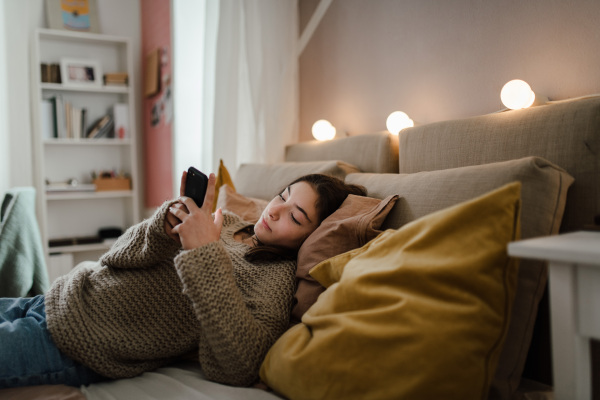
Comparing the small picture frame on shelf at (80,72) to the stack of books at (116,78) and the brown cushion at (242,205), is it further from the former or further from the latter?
the brown cushion at (242,205)

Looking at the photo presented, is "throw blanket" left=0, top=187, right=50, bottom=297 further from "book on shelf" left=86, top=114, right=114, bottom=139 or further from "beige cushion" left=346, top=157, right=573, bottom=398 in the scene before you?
"beige cushion" left=346, top=157, right=573, bottom=398

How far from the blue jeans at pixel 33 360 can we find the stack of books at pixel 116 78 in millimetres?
2965

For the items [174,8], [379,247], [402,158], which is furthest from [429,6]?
[174,8]

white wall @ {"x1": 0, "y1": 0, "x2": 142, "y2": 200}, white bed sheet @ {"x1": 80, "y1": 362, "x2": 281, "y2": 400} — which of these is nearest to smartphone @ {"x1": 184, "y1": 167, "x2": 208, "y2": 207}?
white bed sheet @ {"x1": 80, "y1": 362, "x2": 281, "y2": 400}

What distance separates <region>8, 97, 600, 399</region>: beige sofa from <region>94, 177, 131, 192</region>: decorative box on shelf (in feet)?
9.29

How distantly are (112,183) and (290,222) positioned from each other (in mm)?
2850

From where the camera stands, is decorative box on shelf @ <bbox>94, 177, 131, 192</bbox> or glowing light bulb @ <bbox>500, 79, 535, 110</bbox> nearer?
glowing light bulb @ <bbox>500, 79, 535, 110</bbox>

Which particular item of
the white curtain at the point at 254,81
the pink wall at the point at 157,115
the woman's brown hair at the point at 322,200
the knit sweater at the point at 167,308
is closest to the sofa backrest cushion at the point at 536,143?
the woman's brown hair at the point at 322,200

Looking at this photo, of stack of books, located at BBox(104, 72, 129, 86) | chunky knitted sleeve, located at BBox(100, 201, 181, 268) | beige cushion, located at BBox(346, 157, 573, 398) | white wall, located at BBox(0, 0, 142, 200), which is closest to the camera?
beige cushion, located at BBox(346, 157, 573, 398)

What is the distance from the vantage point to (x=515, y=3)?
1479mm

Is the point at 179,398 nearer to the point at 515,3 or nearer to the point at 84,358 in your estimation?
the point at 84,358

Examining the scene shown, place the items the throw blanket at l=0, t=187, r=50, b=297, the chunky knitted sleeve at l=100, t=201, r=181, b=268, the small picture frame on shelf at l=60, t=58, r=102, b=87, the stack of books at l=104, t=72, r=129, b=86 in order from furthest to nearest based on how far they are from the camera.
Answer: the stack of books at l=104, t=72, r=129, b=86 < the small picture frame on shelf at l=60, t=58, r=102, b=87 < the throw blanket at l=0, t=187, r=50, b=297 < the chunky knitted sleeve at l=100, t=201, r=181, b=268

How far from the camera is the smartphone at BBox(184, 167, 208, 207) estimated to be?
1143 mm

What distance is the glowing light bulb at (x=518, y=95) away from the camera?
131 cm
